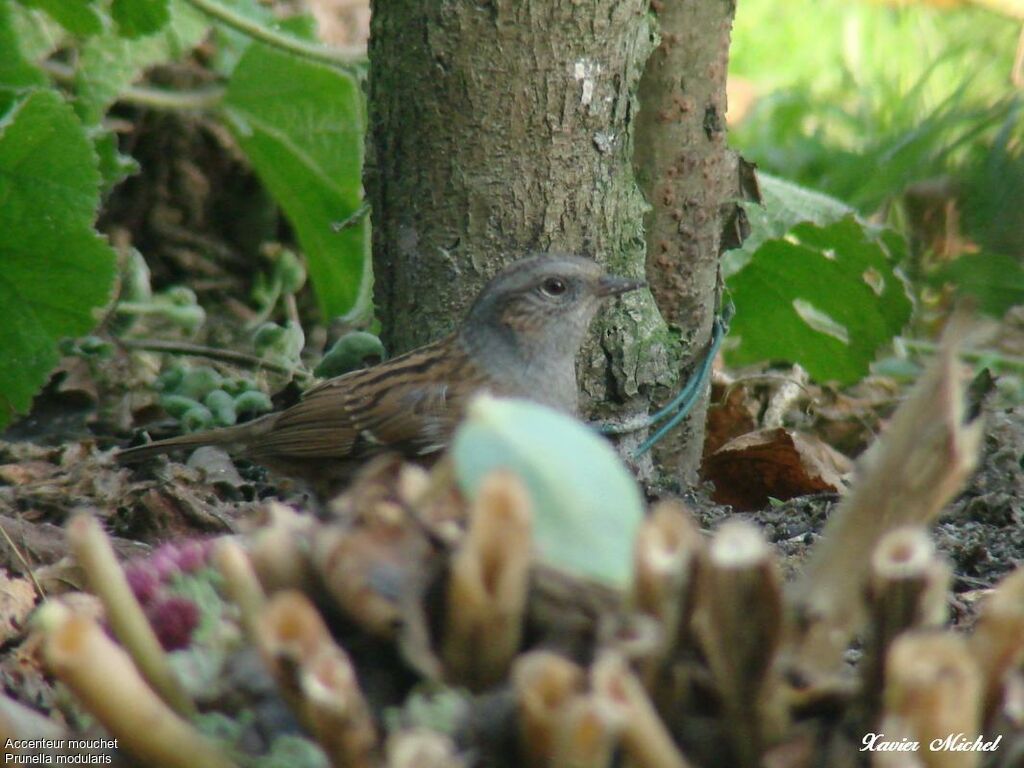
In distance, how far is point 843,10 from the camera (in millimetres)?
8945

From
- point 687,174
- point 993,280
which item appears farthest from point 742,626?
point 687,174

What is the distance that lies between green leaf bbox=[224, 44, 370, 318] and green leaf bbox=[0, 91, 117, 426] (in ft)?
3.67

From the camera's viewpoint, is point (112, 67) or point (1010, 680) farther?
point (112, 67)

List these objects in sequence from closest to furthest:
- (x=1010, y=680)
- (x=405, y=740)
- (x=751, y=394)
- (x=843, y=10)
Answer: (x=405, y=740), (x=1010, y=680), (x=751, y=394), (x=843, y=10)

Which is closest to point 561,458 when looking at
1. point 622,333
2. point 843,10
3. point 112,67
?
point 622,333

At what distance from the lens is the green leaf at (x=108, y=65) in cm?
521

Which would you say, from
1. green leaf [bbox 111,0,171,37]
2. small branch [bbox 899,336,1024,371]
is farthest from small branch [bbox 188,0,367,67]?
small branch [bbox 899,336,1024,371]

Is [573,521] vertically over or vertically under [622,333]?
over

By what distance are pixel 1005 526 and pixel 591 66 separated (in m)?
1.58

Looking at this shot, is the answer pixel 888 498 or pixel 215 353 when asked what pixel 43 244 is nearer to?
pixel 215 353

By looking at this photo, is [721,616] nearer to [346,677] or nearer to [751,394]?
[346,677]

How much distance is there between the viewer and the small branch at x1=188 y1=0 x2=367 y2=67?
5234 millimetres

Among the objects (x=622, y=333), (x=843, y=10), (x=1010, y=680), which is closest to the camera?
(x=1010, y=680)

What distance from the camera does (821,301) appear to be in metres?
4.76
